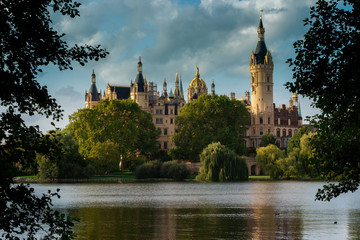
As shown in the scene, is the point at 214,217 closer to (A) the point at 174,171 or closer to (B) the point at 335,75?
(B) the point at 335,75

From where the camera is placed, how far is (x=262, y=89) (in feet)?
508

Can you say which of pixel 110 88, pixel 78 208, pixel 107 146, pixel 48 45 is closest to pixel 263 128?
pixel 110 88

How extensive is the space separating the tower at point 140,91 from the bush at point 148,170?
189 ft

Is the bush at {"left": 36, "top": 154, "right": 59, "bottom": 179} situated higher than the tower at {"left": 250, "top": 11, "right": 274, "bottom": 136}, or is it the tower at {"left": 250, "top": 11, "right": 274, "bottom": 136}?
the tower at {"left": 250, "top": 11, "right": 274, "bottom": 136}

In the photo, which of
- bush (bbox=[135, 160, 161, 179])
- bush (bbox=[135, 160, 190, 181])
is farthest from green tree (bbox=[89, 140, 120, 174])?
bush (bbox=[135, 160, 190, 181])

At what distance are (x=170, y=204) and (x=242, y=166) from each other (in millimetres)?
39800

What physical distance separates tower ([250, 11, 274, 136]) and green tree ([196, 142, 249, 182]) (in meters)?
70.9

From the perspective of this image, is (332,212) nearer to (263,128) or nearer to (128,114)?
(128,114)

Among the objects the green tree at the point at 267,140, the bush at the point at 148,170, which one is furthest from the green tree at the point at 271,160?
the green tree at the point at 267,140

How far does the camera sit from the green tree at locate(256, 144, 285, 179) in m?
92.6

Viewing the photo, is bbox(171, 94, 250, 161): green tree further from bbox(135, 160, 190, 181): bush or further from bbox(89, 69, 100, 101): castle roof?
bbox(89, 69, 100, 101): castle roof

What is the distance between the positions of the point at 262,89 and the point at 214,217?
396ft

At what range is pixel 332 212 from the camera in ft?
126

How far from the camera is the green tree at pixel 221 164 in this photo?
83750mm
